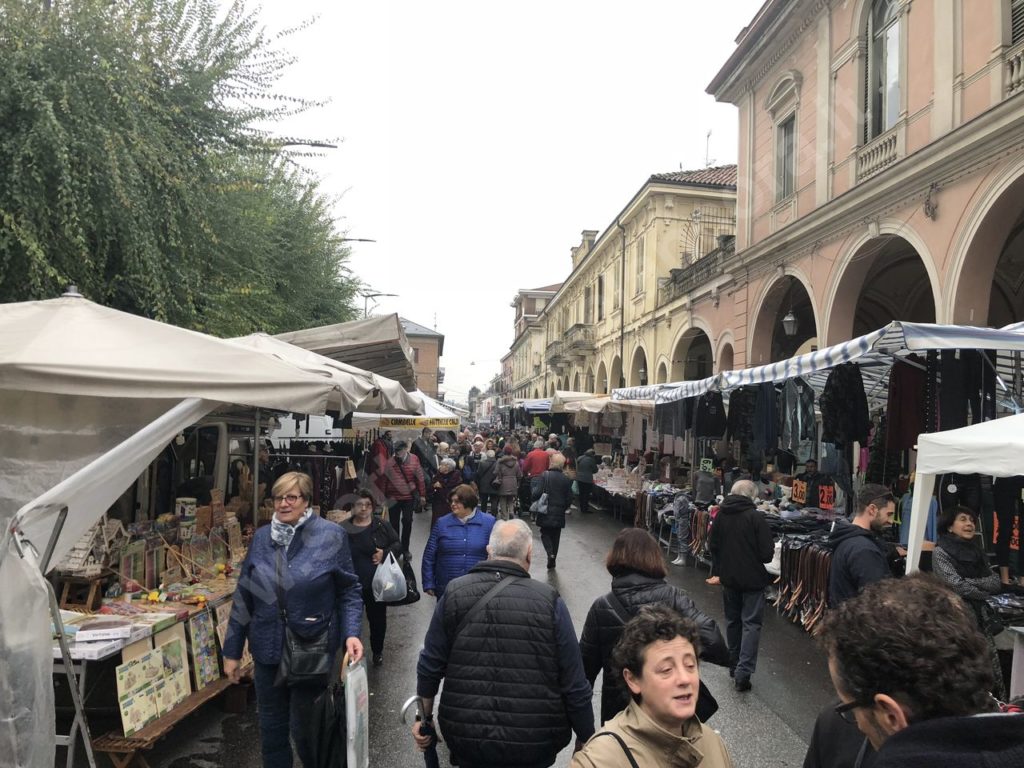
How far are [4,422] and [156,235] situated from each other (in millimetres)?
4901

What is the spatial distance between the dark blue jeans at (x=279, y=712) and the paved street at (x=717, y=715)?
2.97 ft

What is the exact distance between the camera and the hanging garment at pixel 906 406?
7.31m

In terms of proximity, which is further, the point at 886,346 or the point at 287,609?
the point at 886,346

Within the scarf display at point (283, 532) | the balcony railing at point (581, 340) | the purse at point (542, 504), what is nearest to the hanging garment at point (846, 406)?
the purse at point (542, 504)

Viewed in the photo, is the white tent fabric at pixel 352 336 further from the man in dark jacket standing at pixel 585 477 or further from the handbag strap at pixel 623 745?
the man in dark jacket standing at pixel 585 477

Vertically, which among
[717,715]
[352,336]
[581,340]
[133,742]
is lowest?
[717,715]

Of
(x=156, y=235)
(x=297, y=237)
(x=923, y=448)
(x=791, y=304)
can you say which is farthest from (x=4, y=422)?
(x=791, y=304)

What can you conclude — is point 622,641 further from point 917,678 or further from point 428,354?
point 428,354

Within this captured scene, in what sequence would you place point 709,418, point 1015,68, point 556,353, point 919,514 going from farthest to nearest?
1. point 556,353
2. point 709,418
3. point 1015,68
4. point 919,514

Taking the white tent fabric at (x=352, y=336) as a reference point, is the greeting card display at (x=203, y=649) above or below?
below

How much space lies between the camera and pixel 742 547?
19.2 feet

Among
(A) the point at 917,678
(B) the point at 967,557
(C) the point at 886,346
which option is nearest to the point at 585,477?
(C) the point at 886,346

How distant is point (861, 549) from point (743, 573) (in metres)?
1.29

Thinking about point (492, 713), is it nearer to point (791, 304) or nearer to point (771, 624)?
point (771, 624)
